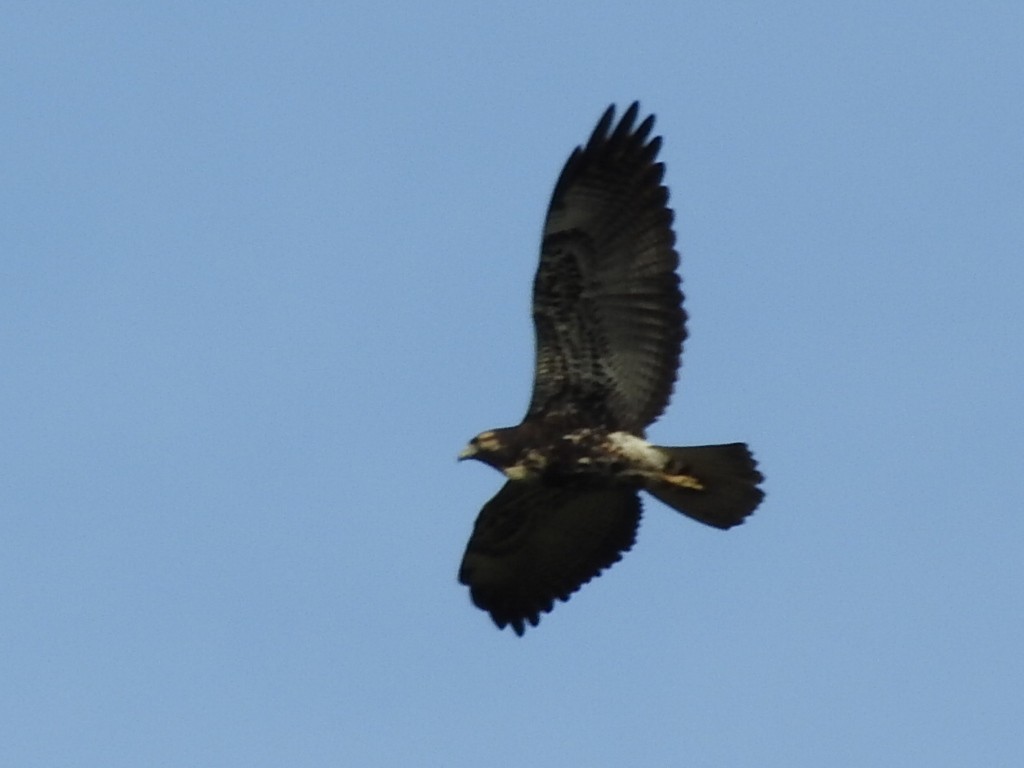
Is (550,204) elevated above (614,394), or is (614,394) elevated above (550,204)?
(550,204)

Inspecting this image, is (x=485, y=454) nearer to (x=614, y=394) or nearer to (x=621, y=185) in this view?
(x=614, y=394)

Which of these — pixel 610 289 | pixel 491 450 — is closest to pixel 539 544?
pixel 491 450

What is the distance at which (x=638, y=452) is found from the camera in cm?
1375

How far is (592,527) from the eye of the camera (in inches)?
583

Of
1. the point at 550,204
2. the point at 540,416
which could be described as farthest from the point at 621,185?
the point at 540,416

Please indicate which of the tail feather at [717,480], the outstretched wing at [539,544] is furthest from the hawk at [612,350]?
the outstretched wing at [539,544]

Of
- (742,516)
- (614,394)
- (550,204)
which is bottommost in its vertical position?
(742,516)

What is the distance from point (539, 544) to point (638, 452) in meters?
1.45

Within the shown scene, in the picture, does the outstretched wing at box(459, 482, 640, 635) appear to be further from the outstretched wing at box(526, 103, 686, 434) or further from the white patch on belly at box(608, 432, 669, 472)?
the outstretched wing at box(526, 103, 686, 434)

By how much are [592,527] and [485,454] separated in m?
1.27

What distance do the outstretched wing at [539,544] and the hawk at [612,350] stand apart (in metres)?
0.44

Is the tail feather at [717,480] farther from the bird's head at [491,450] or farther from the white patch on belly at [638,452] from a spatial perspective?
the bird's head at [491,450]

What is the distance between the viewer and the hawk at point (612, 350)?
538 inches

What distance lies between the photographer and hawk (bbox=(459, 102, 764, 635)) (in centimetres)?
1366
